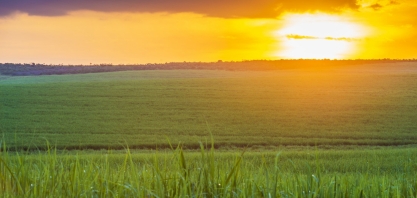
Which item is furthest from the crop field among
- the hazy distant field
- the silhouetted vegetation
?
the silhouetted vegetation

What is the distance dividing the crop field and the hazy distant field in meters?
0.08

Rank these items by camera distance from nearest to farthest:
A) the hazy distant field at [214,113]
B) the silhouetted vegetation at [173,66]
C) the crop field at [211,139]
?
the crop field at [211,139], the hazy distant field at [214,113], the silhouetted vegetation at [173,66]

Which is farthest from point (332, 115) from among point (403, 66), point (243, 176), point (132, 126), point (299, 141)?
point (403, 66)

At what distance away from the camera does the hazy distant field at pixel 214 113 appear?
18219 mm

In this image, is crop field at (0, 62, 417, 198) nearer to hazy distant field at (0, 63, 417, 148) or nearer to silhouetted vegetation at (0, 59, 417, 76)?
hazy distant field at (0, 63, 417, 148)

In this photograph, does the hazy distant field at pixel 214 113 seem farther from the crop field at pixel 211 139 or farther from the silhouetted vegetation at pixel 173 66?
the silhouetted vegetation at pixel 173 66

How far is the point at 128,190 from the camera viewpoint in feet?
12.4

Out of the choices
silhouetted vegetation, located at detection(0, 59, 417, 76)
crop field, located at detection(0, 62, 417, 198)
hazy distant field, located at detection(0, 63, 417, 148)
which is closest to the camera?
crop field, located at detection(0, 62, 417, 198)

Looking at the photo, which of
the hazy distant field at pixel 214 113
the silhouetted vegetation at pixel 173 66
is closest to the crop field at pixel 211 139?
the hazy distant field at pixel 214 113

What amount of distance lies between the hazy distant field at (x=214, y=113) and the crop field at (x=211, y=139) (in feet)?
0.27

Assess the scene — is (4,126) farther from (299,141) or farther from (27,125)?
(299,141)

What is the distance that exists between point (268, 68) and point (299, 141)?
5205cm

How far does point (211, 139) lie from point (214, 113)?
2188cm

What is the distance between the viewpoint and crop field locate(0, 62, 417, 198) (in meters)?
3.64
